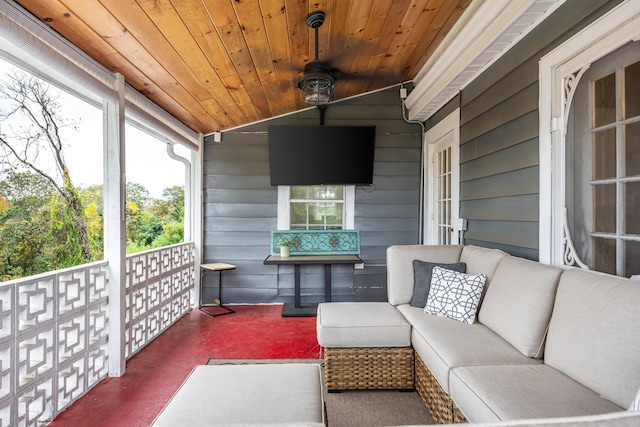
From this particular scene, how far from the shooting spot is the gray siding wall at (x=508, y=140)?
7.21ft

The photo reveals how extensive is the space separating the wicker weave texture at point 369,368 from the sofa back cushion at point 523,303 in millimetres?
581

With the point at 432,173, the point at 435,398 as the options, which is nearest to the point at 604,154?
the point at 435,398

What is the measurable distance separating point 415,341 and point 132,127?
3.12 metres

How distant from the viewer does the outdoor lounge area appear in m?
1.52

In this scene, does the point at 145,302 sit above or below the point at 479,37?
below

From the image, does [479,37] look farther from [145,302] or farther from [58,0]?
[145,302]

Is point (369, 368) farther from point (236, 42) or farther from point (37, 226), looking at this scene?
point (236, 42)

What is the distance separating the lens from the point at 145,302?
3.26 metres

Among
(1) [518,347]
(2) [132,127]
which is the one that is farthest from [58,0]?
(1) [518,347]

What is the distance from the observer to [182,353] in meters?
3.08

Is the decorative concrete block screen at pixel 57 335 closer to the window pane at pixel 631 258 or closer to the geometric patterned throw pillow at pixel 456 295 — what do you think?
the geometric patterned throw pillow at pixel 456 295

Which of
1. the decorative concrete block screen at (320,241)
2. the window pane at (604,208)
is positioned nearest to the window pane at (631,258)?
the window pane at (604,208)

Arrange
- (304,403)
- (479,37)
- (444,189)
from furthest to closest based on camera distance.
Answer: (444,189) < (479,37) < (304,403)

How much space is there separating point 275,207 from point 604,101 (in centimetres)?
343
